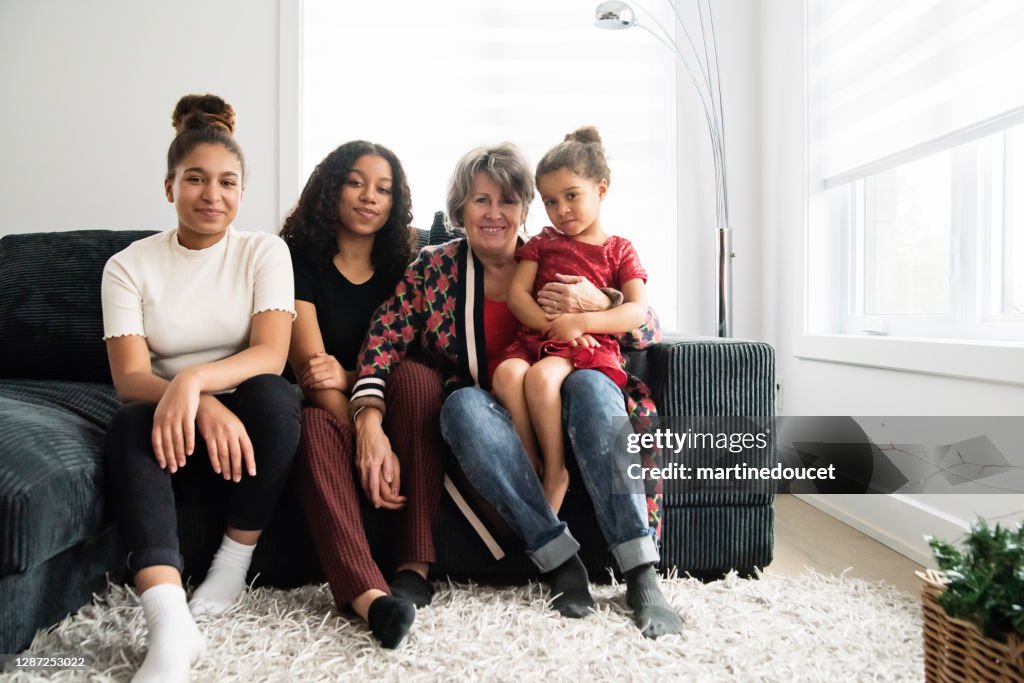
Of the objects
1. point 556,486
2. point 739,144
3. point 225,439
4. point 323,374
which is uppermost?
point 739,144

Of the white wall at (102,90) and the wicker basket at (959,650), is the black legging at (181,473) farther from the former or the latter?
the white wall at (102,90)

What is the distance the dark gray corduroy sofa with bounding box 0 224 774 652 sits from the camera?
116 cm

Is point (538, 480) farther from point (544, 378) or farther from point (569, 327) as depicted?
point (569, 327)

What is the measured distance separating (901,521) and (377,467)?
1.43 m

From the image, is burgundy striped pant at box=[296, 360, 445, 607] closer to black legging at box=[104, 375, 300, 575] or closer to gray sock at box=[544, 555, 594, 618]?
black legging at box=[104, 375, 300, 575]

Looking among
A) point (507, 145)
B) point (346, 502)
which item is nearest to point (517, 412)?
point (346, 502)

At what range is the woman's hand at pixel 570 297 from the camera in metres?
1.62

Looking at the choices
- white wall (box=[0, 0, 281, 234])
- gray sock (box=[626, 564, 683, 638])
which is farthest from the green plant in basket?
white wall (box=[0, 0, 281, 234])

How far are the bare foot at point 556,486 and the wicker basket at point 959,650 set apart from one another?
694 mm

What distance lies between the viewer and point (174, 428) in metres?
1.27

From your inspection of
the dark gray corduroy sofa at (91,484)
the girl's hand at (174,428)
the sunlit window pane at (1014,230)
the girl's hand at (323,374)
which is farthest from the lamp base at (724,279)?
the girl's hand at (174,428)

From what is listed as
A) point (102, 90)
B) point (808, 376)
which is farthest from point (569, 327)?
point (102, 90)

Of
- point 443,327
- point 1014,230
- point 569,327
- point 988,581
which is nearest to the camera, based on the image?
point 988,581

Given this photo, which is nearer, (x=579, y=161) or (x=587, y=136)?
(x=579, y=161)
